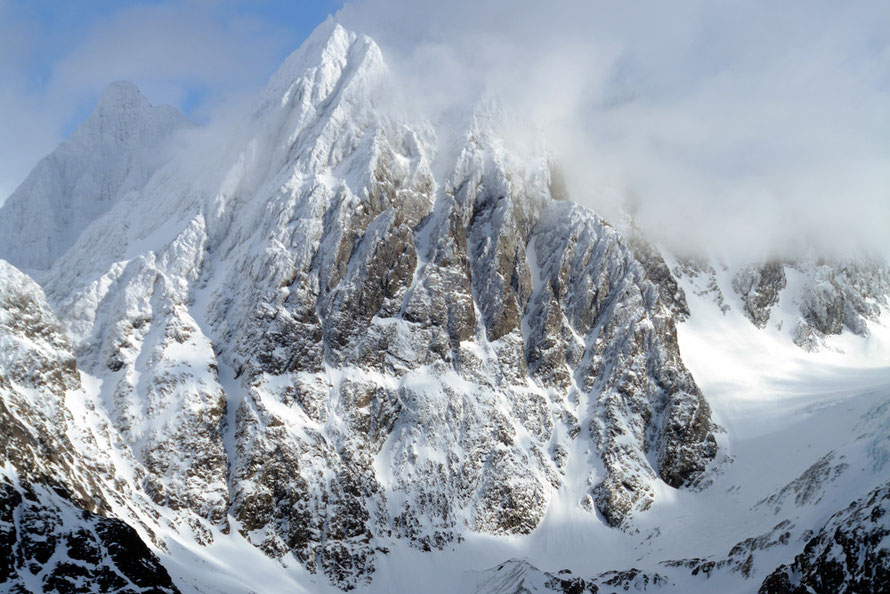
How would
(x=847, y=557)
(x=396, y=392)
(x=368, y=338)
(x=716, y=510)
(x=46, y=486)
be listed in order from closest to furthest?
(x=46, y=486) < (x=847, y=557) < (x=716, y=510) < (x=396, y=392) < (x=368, y=338)

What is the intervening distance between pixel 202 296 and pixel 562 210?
89.6 m

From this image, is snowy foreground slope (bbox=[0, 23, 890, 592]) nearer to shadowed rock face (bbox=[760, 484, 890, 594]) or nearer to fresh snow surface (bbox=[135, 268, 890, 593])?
shadowed rock face (bbox=[760, 484, 890, 594])

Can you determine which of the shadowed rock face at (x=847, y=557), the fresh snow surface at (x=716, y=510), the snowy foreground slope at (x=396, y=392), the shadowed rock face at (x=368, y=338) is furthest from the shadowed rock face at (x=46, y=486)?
the shadowed rock face at (x=847, y=557)

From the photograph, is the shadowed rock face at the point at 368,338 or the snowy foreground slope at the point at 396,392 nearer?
the snowy foreground slope at the point at 396,392

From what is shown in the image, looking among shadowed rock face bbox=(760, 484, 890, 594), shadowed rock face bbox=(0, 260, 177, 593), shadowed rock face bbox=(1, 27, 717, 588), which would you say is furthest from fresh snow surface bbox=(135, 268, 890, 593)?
shadowed rock face bbox=(0, 260, 177, 593)

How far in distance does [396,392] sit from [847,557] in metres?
83.1

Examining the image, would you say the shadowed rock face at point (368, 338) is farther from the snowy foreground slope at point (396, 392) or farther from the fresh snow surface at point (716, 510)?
the fresh snow surface at point (716, 510)

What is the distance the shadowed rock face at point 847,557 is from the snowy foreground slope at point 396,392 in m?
0.39

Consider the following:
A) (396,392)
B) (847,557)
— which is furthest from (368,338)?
(847,557)

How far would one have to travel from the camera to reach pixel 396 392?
14850cm

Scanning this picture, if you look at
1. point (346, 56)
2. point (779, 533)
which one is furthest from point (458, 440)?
point (346, 56)

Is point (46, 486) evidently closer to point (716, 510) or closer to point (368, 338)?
point (368, 338)

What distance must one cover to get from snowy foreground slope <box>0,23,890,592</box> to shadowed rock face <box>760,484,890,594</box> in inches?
15.3

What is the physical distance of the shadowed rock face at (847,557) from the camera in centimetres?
9169
